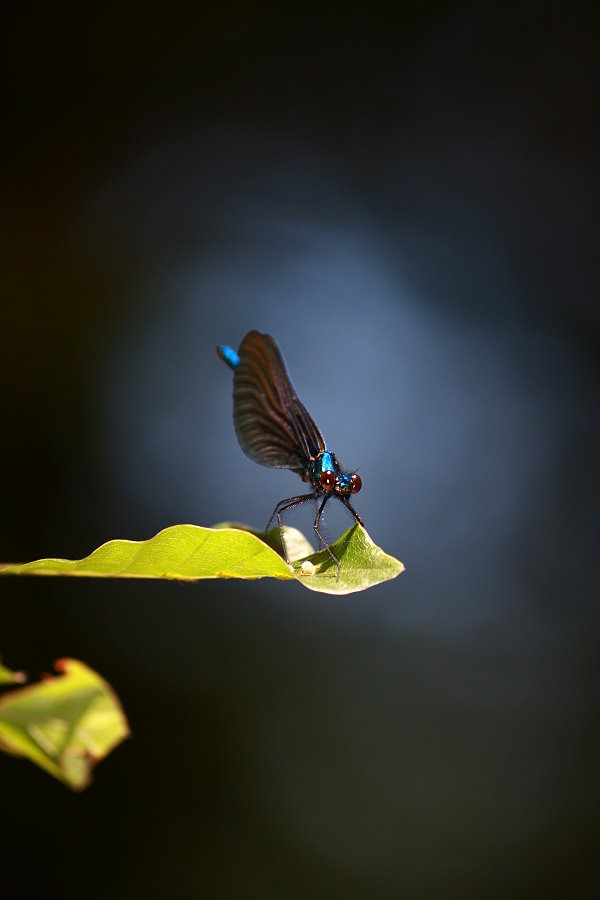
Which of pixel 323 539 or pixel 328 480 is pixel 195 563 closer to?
pixel 323 539

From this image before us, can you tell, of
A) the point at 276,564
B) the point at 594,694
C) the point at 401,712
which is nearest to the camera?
the point at 276,564

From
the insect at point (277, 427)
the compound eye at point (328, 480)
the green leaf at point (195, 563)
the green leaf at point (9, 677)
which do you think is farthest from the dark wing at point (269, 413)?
the green leaf at point (9, 677)

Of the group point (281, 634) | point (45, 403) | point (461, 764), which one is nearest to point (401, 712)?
point (461, 764)

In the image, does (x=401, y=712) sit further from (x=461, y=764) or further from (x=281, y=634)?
(x=281, y=634)

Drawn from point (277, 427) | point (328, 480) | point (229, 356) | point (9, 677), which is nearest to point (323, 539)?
point (328, 480)

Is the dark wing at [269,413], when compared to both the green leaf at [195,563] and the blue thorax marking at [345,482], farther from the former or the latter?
the green leaf at [195,563]
